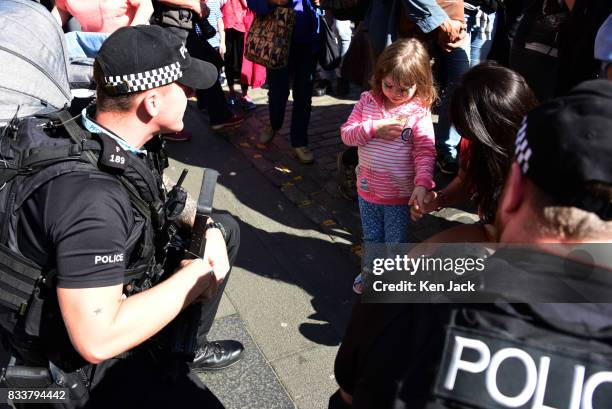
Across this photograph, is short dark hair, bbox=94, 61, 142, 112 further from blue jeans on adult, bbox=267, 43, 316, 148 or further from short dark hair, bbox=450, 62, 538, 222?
blue jeans on adult, bbox=267, 43, 316, 148

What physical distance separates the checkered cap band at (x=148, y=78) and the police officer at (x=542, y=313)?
4.65ft

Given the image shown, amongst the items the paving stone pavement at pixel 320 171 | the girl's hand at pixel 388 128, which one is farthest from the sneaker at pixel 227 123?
the girl's hand at pixel 388 128

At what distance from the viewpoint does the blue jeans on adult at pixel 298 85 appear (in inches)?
180

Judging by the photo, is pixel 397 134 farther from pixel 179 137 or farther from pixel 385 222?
pixel 179 137

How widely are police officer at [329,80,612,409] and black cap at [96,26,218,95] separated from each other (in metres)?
1.43

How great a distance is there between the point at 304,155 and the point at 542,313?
3897 mm

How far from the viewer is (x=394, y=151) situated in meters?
2.80

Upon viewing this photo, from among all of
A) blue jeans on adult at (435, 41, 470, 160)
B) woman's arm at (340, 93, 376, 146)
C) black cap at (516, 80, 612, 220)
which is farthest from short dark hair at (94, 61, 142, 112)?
blue jeans on adult at (435, 41, 470, 160)

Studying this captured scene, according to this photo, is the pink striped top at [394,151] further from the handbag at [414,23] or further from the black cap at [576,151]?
the black cap at [576,151]

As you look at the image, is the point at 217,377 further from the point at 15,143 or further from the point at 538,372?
the point at 538,372

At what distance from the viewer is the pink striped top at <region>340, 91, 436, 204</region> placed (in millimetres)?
2738

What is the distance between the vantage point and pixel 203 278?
2.12 metres

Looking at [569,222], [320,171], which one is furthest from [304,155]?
[569,222]

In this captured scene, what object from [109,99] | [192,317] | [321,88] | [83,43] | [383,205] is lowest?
[321,88]
